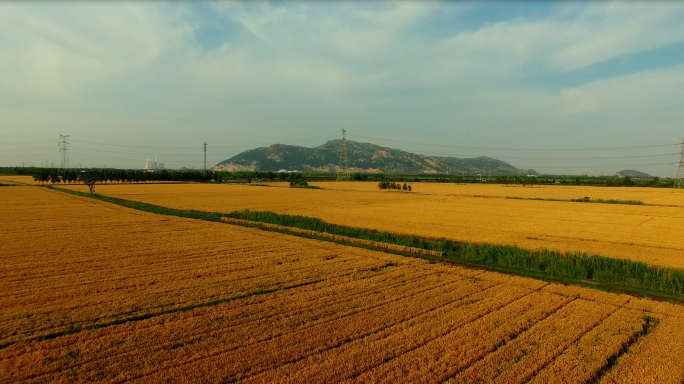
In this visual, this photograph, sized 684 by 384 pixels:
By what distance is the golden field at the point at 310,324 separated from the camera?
6812 millimetres

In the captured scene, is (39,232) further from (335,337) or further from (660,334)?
(660,334)

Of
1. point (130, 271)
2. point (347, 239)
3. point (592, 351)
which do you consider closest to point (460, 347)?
point (592, 351)

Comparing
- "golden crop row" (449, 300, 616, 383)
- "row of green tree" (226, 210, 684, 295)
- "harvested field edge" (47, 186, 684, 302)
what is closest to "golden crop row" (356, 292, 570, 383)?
"golden crop row" (449, 300, 616, 383)

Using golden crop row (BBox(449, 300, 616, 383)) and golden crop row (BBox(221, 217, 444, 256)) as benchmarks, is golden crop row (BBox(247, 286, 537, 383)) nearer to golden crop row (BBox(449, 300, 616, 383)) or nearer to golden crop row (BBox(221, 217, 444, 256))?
golden crop row (BBox(449, 300, 616, 383))

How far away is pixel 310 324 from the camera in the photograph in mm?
8836

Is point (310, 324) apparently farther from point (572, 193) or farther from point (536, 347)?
point (572, 193)

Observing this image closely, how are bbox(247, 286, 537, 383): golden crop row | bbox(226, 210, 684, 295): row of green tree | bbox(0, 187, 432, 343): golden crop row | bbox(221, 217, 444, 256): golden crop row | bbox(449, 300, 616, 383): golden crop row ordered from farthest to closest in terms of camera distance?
bbox(221, 217, 444, 256): golden crop row < bbox(226, 210, 684, 295): row of green tree < bbox(0, 187, 432, 343): golden crop row < bbox(449, 300, 616, 383): golden crop row < bbox(247, 286, 537, 383): golden crop row

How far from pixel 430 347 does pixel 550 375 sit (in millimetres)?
1988

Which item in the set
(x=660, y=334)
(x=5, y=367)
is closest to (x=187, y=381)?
(x=5, y=367)

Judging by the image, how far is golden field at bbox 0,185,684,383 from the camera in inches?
268

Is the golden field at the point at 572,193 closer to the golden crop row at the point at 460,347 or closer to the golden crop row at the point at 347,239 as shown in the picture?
the golden crop row at the point at 347,239

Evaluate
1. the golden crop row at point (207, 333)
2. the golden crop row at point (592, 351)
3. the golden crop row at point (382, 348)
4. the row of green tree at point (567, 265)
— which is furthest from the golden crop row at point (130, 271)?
the golden crop row at point (592, 351)

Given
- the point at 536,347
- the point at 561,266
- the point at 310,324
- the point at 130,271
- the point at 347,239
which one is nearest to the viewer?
the point at 536,347

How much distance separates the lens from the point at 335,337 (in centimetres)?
813
